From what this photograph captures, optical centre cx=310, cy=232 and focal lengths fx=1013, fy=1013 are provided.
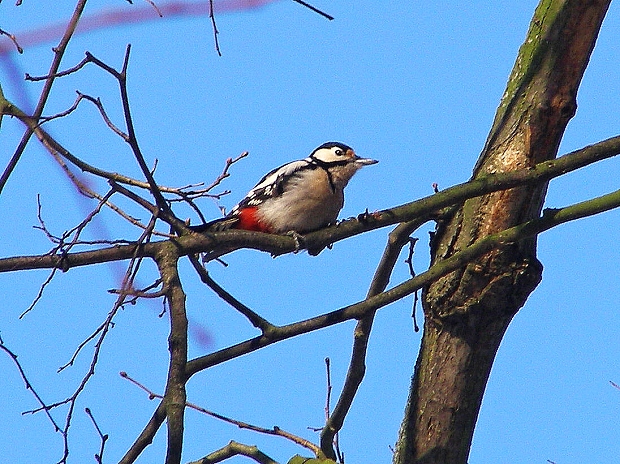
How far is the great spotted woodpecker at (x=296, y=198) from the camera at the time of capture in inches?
245

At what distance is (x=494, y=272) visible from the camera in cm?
473

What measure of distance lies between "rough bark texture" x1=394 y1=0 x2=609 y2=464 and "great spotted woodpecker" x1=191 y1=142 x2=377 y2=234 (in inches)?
61.0

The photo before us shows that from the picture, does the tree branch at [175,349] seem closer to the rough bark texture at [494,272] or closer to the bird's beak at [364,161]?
the rough bark texture at [494,272]

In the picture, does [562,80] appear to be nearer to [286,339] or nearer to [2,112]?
[286,339]

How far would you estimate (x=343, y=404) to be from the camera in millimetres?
5141

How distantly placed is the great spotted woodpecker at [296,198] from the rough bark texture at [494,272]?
155 cm

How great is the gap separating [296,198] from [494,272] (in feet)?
5.93

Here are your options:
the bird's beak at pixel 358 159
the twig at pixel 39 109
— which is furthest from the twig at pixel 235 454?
the bird's beak at pixel 358 159

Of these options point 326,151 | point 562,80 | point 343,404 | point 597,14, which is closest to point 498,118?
point 562,80

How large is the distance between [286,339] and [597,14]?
7.13 feet

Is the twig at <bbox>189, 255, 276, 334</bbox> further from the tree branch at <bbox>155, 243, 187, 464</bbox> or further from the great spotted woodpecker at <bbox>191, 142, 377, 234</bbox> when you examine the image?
the great spotted woodpecker at <bbox>191, 142, 377, 234</bbox>

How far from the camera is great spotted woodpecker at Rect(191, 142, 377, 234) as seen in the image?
6234 mm

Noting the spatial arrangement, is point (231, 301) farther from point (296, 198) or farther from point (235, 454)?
point (296, 198)

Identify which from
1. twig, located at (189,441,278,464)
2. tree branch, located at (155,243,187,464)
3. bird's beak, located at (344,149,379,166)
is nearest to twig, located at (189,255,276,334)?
tree branch, located at (155,243,187,464)
